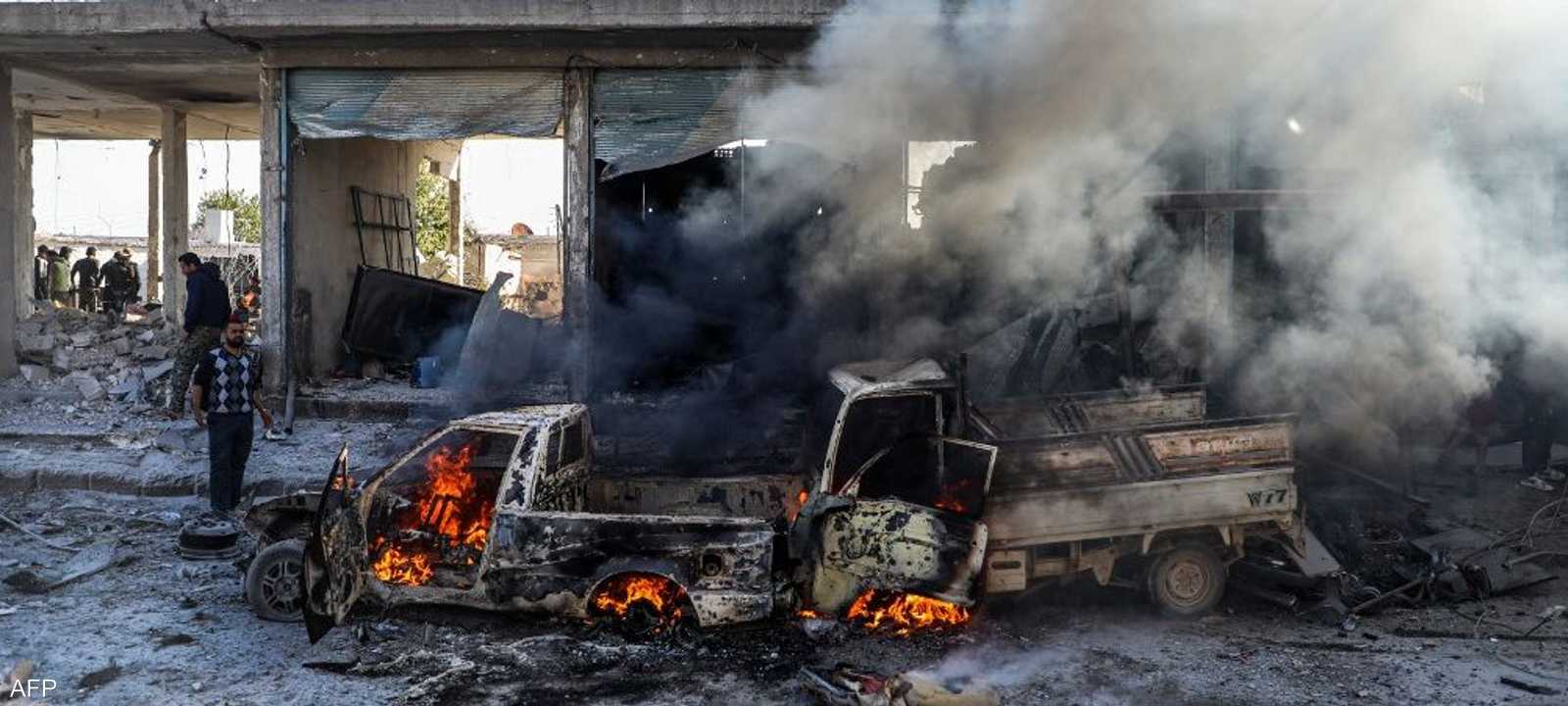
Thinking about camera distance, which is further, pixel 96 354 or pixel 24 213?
pixel 24 213

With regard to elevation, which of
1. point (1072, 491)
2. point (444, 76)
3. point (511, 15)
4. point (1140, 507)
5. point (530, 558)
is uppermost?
point (511, 15)

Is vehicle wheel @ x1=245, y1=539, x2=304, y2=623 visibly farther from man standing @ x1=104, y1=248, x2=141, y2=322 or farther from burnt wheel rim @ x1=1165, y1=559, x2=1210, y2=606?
man standing @ x1=104, y1=248, x2=141, y2=322

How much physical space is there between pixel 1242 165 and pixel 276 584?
9468 millimetres

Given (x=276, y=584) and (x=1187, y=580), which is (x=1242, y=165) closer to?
(x=1187, y=580)

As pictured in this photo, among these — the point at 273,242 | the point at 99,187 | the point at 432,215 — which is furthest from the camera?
the point at 99,187

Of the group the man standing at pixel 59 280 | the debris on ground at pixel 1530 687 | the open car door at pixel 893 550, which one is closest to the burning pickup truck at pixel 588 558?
the open car door at pixel 893 550

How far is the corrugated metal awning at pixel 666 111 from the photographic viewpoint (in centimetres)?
1098

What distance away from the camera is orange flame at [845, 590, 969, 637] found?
6203 mm

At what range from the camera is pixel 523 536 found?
5984mm

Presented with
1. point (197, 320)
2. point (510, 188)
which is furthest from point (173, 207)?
point (510, 188)

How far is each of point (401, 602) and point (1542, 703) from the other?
20.0ft

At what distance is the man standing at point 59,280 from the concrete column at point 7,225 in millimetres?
8084

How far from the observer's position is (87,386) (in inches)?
465

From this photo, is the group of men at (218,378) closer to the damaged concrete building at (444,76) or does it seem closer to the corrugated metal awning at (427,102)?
the damaged concrete building at (444,76)
